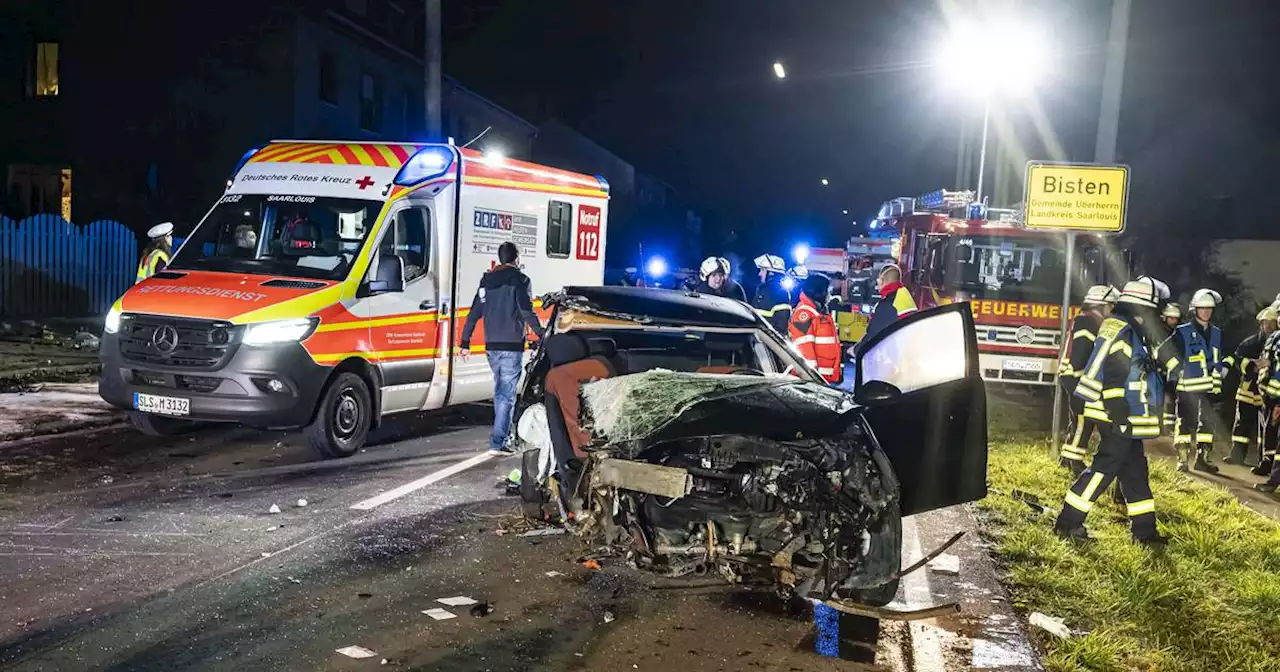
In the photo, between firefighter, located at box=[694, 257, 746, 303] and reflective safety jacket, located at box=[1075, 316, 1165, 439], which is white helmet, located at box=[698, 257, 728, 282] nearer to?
firefighter, located at box=[694, 257, 746, 303]

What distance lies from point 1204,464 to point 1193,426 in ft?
1.84

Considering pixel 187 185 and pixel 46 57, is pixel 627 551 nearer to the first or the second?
pixel 187 185

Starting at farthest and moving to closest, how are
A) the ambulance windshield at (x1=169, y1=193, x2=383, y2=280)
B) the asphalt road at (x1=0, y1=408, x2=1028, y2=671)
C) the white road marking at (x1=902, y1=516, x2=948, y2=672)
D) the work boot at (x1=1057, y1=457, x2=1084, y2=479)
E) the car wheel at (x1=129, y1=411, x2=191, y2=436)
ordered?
the car wheel at (x1=129, y1=411, x2=191, y2=436), the ambulance windshield at (x1=169, y1=193, x2=383, y2=280), the work boot at (x1=1057, y1=457, x2=1084, y2=479), the white road marking at (x1=902, y1=516, x2=948, y2=672), the asphalt road at (x1=0, y1=408, x2=1028, y2=671)

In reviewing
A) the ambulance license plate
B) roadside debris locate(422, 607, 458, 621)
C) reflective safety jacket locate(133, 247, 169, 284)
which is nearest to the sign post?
roadside debris locate(422, 607, 458, 621)

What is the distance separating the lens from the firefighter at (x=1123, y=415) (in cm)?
682

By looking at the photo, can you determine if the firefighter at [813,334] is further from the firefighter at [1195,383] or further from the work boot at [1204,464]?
the work boot at [1204,464]

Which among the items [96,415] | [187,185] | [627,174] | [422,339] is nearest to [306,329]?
[422,339]

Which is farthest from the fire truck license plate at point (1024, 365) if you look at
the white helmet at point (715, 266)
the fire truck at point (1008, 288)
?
the white helmet at point (715, 266)

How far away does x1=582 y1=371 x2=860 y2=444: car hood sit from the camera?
509 centimetres

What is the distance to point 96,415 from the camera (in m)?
10.1

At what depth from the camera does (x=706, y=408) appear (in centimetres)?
527

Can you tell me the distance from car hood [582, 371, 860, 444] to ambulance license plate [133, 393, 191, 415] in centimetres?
393

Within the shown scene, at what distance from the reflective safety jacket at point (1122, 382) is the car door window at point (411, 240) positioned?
17.9ft

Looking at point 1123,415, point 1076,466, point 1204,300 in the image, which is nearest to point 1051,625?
point 1123,415
